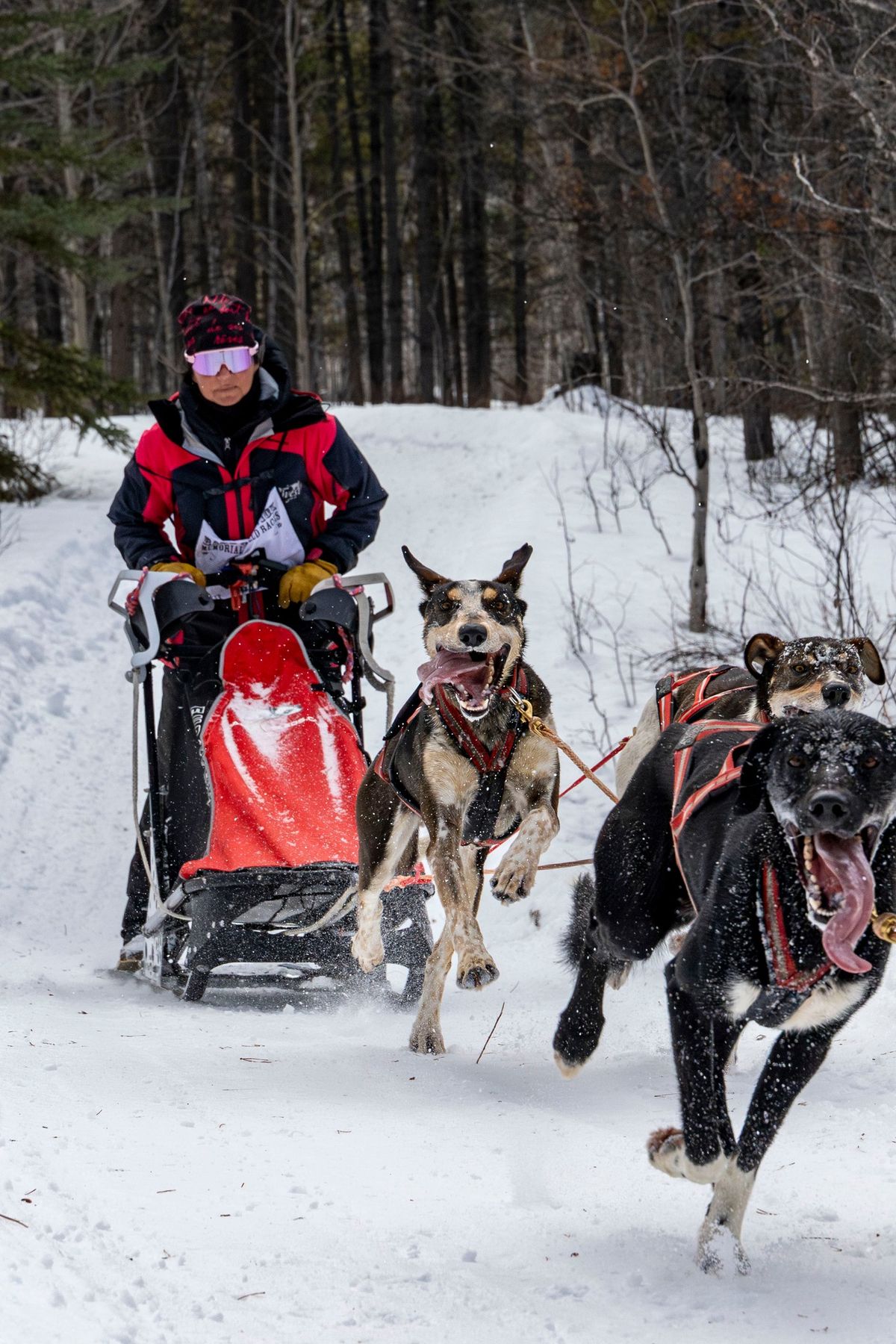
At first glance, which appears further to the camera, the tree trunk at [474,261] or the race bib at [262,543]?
the tree trunk at [474,261]

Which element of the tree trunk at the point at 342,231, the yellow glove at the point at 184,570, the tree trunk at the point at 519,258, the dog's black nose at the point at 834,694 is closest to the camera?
the dog's black nose at the point at 834,694

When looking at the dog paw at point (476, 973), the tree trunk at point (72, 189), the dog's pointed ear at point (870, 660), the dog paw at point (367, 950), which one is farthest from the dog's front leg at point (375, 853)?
the tree trunk at point (72, 189)

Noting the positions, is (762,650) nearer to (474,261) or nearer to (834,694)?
(834,694)

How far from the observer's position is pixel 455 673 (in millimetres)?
3965

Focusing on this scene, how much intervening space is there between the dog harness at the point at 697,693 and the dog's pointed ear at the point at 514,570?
1.81ft

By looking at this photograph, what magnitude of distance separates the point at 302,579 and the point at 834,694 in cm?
200

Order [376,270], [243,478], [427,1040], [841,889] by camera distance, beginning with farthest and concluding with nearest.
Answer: [376,270] → [243,478] → [427,1040] → [841,889]

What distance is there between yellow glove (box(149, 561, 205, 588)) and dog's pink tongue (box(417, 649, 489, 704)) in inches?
44.9

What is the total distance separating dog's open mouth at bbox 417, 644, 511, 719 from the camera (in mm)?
3975

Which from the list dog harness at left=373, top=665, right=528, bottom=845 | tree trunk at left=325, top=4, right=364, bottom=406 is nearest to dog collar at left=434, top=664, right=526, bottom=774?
dog harness at left=373, top=665, right=528, bottom=845

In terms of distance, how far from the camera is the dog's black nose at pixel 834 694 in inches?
144

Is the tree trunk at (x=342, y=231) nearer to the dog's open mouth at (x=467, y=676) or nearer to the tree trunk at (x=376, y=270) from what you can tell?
the tree trunk at (x=376, y=270)

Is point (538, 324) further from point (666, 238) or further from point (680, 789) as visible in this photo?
point (680, 789)

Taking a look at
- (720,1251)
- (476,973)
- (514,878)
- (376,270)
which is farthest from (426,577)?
(376,270)
